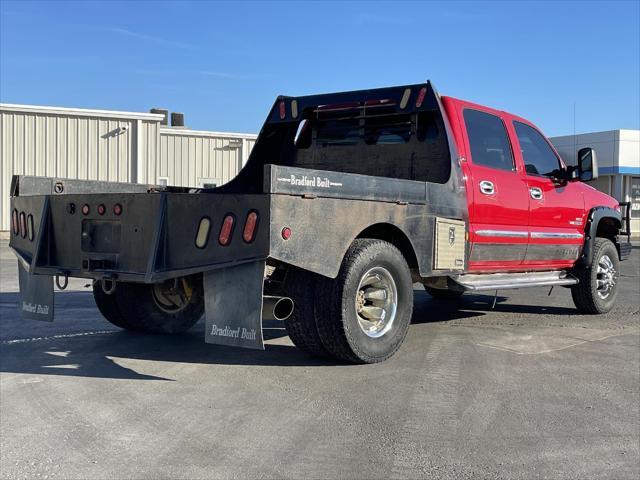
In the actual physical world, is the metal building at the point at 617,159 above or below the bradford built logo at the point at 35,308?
above

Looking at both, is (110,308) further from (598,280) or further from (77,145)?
(77,145)

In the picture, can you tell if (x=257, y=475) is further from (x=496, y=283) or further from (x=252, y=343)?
(x=496, y=283)

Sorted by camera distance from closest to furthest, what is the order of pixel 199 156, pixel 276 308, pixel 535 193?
pixel 276 308, pixel 535 193, pixel 199 156

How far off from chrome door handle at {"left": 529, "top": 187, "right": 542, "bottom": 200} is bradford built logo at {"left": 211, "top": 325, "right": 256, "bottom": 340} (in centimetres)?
Result: 421

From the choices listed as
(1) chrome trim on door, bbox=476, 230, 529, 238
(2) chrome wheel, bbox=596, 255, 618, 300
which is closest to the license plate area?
(1) chrome trim on door, bbox=476, 230, 529, 238

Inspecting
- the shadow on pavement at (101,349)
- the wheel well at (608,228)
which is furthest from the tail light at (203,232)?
the wheel well at (608,228)

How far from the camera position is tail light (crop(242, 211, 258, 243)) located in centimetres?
453

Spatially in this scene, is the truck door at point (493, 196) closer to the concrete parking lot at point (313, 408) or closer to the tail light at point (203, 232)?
the concrete parking lot at point (313, 408)

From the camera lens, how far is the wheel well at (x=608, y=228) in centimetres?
913

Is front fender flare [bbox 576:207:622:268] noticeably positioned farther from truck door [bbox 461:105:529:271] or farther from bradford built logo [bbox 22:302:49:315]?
bradford built logo [bbox 22:302:49:315]

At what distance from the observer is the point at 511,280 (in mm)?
7270

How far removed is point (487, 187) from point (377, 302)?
205 cm

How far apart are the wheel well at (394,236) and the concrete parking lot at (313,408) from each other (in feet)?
2.75

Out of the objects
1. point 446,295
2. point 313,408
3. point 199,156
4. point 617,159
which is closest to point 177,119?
point 199,156
